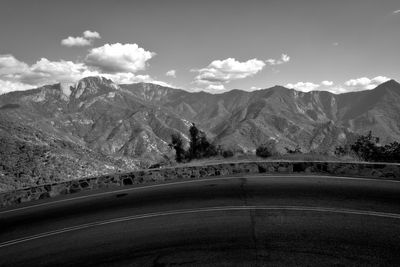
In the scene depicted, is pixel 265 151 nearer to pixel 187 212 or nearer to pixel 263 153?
pixel 263 153

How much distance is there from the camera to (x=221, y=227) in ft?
24.8

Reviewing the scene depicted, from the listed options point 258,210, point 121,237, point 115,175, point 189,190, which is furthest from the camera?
point 115,175

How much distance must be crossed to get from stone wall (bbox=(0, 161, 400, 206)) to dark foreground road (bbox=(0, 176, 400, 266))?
122cm

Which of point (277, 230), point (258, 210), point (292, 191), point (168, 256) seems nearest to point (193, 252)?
point (168, 256)

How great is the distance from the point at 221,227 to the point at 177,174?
6688 millimetres

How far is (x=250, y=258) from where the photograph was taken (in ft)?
19.5

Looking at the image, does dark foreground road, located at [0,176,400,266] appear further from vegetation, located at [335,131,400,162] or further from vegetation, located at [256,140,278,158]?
vegetation, located at [335,131,400,162]

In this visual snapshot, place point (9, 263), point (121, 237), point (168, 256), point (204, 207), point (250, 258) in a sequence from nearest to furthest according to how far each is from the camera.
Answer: point (250, 258), point (168, 256), point (9, 263), point (121, 237), point (204, 207)

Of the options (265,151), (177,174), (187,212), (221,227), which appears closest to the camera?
(221,227)

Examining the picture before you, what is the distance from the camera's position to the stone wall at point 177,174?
12648 millimetres

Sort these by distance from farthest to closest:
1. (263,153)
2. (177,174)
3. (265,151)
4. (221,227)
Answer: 1. (265,151)
2. (263,153)
3. (177,174)
4. (221,227)

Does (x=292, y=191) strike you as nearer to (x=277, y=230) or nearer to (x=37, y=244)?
(x=277, y=230)

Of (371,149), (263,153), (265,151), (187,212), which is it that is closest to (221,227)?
(187,212)

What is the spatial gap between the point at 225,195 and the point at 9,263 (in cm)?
575
